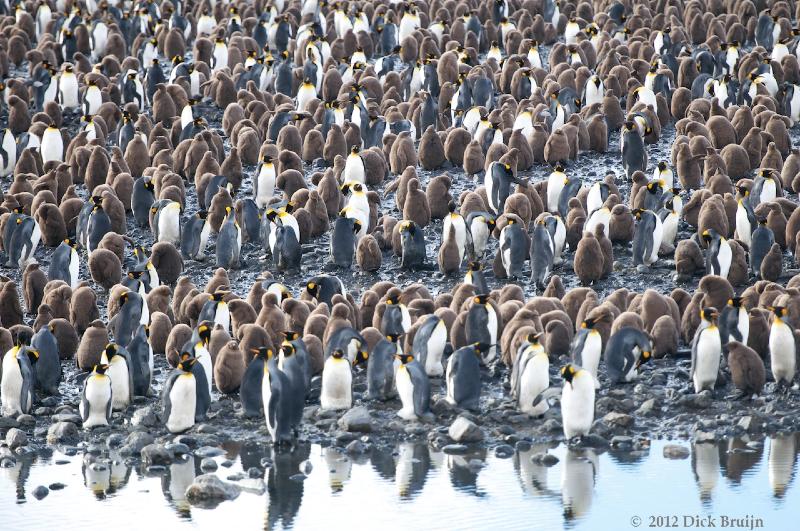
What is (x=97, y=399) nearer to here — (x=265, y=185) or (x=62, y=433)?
(x=62, y=433)

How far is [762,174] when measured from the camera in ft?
48.2

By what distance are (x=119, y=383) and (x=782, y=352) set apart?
209 inches

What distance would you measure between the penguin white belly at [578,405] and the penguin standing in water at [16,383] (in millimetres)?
4280

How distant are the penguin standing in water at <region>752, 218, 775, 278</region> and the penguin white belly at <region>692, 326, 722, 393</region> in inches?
96.8

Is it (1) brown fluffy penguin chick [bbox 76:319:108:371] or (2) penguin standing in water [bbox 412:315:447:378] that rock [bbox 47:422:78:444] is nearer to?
(1) brown fluffy penguin chick [bbox 76:319:108:371]

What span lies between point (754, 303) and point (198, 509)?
5.22 meters

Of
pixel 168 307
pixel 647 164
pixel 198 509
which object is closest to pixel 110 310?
pixel 168 307

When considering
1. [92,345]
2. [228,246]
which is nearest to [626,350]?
[92,345]

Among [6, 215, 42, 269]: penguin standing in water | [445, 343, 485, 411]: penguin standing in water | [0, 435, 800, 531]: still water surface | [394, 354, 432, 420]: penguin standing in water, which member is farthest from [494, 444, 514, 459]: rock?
[6, 215, 42, 269]: penguin standing in water

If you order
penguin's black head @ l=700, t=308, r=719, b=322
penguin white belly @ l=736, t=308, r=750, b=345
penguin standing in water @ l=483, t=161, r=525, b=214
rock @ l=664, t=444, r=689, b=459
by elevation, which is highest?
penguin standing in water @ l=483, t=161, r=525, b=214

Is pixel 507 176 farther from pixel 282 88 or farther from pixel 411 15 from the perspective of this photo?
pixel 411 15

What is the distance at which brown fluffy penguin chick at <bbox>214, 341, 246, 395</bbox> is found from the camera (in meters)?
10.9

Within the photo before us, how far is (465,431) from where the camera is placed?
10.2 meters

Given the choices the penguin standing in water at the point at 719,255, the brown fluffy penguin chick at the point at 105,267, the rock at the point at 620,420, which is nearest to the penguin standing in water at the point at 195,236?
the brown fluffy penguin chick at the point at 105,267
